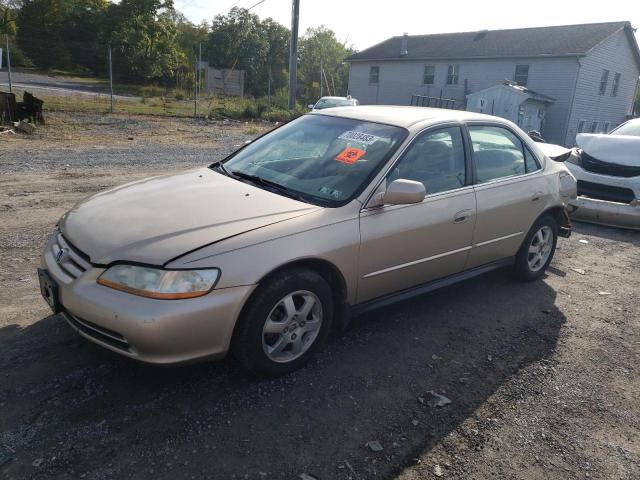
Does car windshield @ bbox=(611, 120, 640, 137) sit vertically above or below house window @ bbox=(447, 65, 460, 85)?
below

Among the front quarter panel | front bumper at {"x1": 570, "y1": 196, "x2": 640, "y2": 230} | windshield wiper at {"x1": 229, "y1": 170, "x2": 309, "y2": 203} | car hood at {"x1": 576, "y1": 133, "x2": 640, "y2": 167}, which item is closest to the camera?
the front quarter panel

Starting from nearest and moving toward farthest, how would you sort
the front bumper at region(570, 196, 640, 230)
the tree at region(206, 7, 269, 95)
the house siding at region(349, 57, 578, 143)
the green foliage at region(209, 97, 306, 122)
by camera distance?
the front bumper at region(570, 196, 640, 230) → the green foliage at region(209, 97, 306, 122) → the house siding at region(349, 57, 578, 143) → the tree at region(206, 7, 269, 95)

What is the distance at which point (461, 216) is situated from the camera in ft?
13.1

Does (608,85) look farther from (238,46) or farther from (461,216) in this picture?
(461,216)

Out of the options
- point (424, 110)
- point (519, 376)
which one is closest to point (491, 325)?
point (519, 376)

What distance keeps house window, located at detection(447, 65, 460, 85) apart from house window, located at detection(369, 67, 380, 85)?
6140mm

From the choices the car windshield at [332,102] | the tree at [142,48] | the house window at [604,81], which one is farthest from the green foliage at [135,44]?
the house window at [604,81]

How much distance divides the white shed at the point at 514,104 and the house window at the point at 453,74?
17.9 ft

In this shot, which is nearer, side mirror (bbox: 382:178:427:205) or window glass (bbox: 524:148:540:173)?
side mirror (bbox: 382:178:427:205)

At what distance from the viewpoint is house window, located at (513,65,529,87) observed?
2881 cm

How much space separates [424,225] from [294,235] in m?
1.15

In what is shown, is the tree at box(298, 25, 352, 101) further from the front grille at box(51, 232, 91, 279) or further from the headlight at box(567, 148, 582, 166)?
the front grille at box(51, 232, 91, 279)

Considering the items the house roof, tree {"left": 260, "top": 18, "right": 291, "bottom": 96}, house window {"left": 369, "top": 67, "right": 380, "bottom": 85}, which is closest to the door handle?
the house roof

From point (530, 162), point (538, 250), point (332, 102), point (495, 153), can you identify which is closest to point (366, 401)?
point (495, 153)
